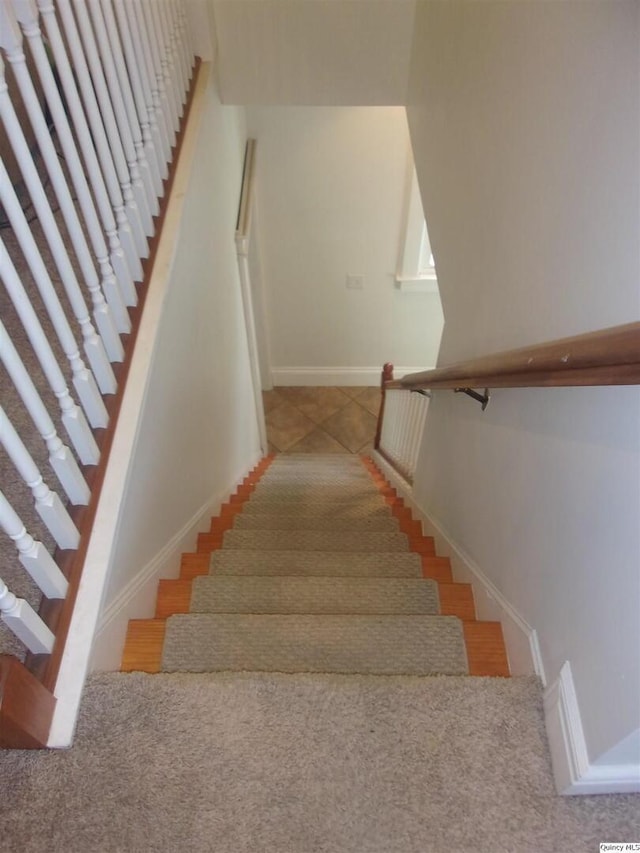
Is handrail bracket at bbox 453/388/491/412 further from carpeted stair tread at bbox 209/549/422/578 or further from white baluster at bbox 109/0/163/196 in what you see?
white baluster at bbox 109/0/163/196

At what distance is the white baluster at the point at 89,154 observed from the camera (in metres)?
0.99

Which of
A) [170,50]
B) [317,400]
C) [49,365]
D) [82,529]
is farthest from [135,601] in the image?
[317,400]

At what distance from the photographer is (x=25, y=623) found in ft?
2.91

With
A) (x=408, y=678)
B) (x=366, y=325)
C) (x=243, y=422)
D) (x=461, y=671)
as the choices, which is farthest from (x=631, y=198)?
(x=366, y=325)

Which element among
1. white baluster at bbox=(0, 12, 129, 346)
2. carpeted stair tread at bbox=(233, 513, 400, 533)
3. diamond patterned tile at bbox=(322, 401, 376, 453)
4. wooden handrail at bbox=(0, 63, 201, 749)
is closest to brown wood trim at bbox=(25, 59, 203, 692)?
wooden handrail at bbox=(0, 63, 201, 749)

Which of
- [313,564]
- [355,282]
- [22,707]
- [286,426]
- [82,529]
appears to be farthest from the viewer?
[286,426]

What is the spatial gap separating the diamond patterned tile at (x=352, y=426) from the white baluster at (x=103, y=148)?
336cm

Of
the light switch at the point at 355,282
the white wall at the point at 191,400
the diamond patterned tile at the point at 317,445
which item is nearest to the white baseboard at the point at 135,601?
the white wall at the point at 191,400

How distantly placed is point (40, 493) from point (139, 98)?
114 centimetres

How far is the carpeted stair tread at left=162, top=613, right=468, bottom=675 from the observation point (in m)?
1.33

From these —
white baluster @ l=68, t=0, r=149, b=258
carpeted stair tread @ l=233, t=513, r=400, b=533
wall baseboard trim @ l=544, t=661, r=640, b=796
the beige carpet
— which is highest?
white baluster @ l=68, t=0, r=149, b=258

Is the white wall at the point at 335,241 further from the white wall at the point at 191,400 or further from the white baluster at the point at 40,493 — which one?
the white baluster at the point at 40,493

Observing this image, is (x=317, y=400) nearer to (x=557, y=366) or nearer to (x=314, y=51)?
(x=314, y=51)

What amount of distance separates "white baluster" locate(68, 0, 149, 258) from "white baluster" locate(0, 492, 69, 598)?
33.0 inches
